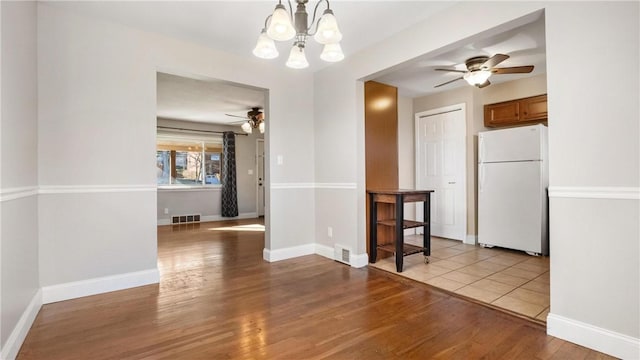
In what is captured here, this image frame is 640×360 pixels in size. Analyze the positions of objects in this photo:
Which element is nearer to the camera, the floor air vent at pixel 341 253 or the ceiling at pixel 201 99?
the floor air vent at pixel 341 253

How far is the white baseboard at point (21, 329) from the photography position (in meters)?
1.54

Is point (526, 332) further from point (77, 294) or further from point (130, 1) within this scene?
point (130, 1)

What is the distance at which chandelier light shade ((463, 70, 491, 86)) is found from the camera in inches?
129

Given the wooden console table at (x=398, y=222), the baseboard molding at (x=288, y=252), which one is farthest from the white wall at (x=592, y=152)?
the baseboard molding at (x=288, y=252)

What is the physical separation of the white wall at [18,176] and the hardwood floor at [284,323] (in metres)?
0.21

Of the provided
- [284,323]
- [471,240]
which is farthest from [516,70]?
[284,323]

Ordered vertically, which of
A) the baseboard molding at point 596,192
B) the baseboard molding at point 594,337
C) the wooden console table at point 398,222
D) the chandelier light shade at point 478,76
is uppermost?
the chandelier light shade at point 478,76

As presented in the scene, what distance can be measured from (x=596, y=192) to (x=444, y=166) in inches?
123

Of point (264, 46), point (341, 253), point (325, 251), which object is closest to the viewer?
point (264, 46)

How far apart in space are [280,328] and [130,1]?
2.66m

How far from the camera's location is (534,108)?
400cm

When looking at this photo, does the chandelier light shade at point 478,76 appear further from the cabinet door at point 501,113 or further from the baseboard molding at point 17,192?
the baseboard molding at point 17,192

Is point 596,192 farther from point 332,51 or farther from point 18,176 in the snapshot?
point 18,176

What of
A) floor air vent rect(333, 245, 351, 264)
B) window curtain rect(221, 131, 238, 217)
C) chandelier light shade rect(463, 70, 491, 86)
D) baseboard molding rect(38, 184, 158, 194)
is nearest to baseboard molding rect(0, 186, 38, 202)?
baseboard molding rect(38, 184, 158, 194)
